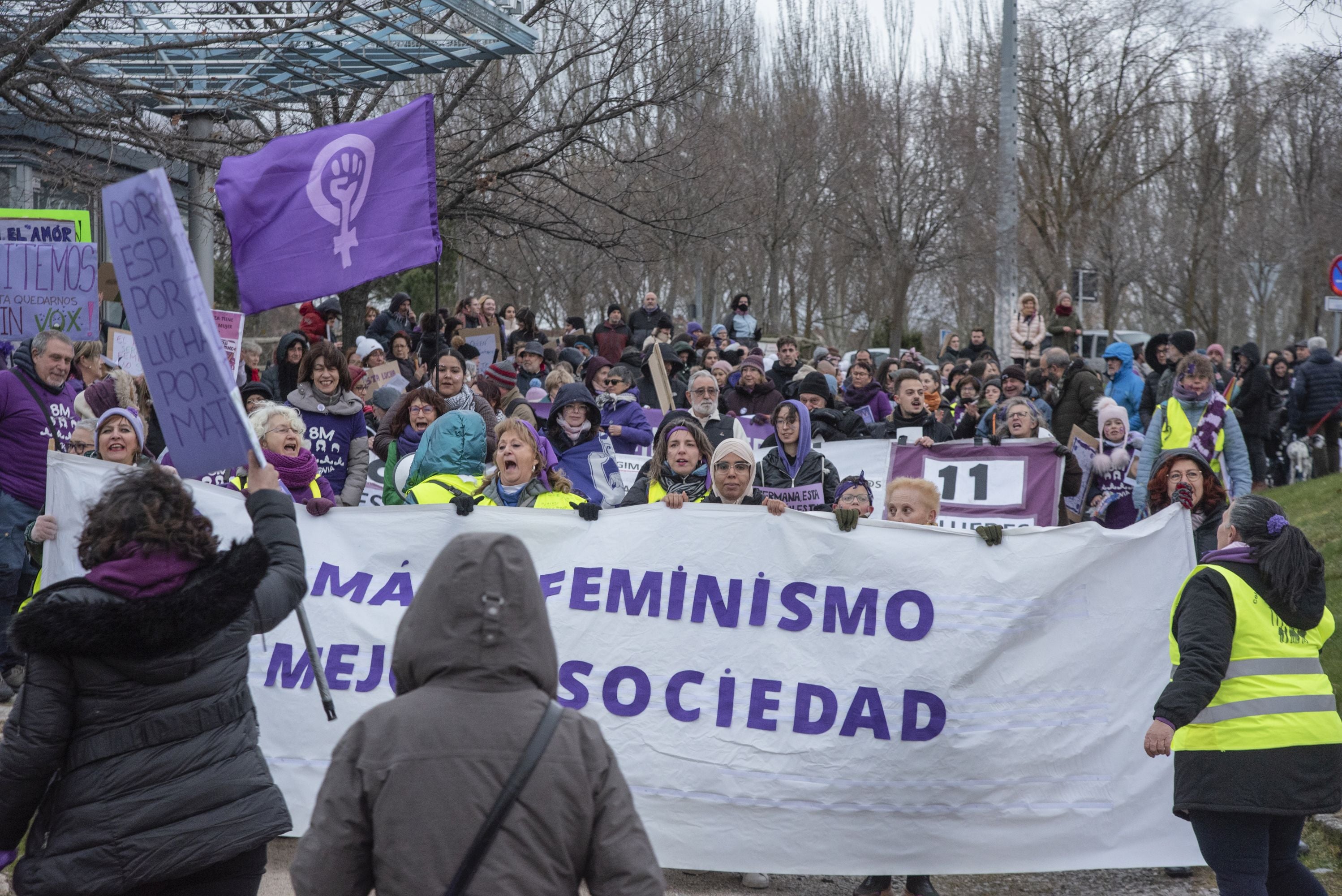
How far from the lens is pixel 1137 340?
36.3 m

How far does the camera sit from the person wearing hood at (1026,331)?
57.0ft

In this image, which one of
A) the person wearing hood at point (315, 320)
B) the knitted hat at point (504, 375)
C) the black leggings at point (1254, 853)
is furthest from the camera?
the person wearing hood at point (315, 320)

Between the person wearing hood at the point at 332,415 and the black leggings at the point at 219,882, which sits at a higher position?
the person wearing hood at the point at 332,415

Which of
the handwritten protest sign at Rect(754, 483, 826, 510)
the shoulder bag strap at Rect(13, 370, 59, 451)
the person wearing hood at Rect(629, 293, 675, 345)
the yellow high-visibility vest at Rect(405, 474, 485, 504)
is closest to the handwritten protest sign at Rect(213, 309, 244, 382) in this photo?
the shoulder bag strap at Rect(13, 370, 59, 451)

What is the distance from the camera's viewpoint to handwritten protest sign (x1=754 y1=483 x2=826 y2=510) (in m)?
6.80

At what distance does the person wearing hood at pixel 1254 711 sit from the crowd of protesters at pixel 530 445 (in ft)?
0.12

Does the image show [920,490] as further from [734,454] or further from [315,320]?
[315,320]

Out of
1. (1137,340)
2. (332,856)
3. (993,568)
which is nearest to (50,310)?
(993,568)

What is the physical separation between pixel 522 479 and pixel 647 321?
13.3m

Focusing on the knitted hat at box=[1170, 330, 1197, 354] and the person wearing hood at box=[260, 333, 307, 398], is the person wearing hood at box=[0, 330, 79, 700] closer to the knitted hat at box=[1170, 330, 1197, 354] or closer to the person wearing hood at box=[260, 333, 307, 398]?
the person wearing hood at box=[260, 333, 307, 398]

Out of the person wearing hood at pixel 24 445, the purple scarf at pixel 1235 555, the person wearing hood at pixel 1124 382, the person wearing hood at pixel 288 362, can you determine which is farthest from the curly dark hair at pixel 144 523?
the person wearing hood at pixel 1124 382

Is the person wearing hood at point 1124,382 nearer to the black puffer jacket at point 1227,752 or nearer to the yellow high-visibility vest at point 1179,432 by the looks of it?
the yellow high-visibility vest at point 1179,432

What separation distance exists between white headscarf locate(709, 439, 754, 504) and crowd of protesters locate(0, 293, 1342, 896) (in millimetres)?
20

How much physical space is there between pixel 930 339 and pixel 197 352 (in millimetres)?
50415
